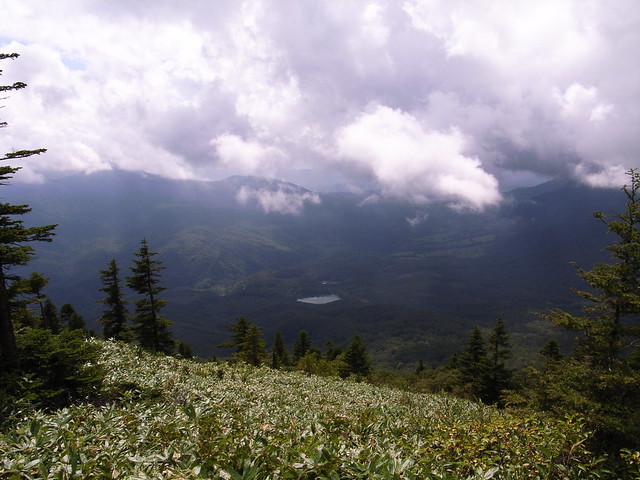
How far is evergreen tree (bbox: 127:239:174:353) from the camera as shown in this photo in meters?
31.0

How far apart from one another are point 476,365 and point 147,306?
42.0 metres

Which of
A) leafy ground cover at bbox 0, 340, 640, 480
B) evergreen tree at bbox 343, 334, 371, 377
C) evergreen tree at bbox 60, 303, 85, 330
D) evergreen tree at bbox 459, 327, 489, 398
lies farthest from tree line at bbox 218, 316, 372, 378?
evergreen tree at bbox 60, 303, 85, 330

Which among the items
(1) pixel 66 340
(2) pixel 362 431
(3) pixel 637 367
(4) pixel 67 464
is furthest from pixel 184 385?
(3) pixel 637 367

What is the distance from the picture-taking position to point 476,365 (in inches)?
1799

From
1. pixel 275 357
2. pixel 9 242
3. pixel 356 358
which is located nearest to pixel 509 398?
pixel 9 242

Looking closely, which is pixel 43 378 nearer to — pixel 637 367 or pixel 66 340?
pixel 66 340

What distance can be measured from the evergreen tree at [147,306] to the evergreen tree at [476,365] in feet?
127

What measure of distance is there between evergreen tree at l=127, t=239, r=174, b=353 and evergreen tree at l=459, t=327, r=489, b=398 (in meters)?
38.6

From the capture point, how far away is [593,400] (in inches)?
519

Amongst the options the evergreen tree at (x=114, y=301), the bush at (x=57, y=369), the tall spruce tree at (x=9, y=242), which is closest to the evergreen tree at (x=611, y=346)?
the bush at (x=57, y=369)

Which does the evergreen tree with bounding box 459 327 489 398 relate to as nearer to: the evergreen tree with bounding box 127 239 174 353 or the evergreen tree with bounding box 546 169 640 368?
the evergreen tree with bounding box 546 169 640 368

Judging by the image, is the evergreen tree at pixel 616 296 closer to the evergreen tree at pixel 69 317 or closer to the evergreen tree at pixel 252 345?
the evergreen tree at pixel 252 345

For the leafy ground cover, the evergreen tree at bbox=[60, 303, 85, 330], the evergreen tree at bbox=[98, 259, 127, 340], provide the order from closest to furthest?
the leafy ground cover, the evergreen tree at bbox=[98, 259, 127, 340], the evergreen tree at bbox=[60, 303, 85, 330]

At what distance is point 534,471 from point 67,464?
5.95m
